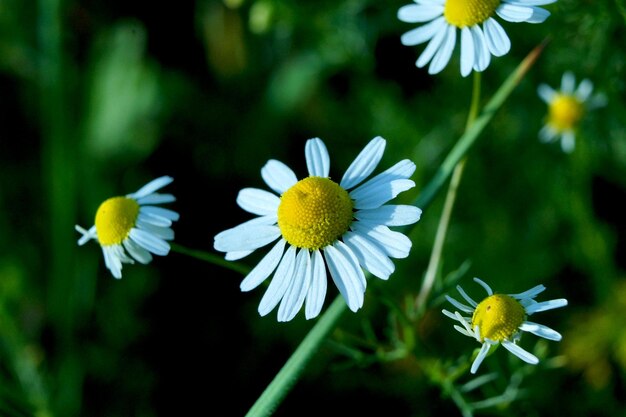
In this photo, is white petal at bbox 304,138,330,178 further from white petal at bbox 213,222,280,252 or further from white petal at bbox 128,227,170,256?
white petal at bbox 128,227,170,256

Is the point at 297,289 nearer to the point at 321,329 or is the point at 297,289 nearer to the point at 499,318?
the point at 321,329

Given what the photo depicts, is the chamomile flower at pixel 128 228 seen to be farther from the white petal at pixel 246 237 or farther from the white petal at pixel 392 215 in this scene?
the white petal at pixel 392 215

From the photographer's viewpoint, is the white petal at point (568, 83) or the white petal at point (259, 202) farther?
the white petal at point (568, 83)

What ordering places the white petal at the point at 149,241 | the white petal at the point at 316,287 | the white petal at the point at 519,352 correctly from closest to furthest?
the white petal at the point at 519,352
the white petal at the point at 316,287
the white petal at the point at 149,241

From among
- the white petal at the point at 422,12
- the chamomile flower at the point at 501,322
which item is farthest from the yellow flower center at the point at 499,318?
the white petal at the point at 422,12

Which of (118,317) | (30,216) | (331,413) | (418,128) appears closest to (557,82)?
(418,128)

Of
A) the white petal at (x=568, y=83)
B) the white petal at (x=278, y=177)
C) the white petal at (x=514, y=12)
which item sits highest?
the white petal at (x=514, y=12)

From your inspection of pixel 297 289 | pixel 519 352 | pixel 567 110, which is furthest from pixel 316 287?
pixel 567 110

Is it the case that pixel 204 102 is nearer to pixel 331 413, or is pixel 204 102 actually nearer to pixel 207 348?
pixel 207 348
